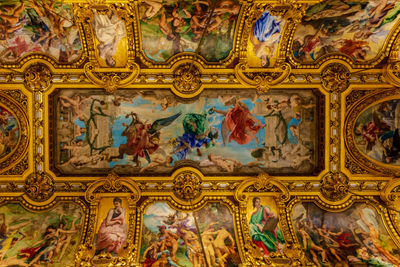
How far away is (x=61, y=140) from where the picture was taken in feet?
28.6

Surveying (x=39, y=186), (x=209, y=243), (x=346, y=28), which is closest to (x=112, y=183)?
(x=39, y=186)

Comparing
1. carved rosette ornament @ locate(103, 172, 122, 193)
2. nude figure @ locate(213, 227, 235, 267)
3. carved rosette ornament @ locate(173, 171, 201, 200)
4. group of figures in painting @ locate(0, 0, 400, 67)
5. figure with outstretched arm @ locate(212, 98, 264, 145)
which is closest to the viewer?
nude figure @ locate(213, 227, 235, 267)

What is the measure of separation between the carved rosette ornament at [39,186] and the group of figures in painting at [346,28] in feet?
28.2

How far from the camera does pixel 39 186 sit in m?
8.37

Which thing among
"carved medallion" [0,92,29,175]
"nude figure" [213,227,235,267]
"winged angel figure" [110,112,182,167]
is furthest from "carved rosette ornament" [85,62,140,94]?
"nude figure" [213,227,235,267]

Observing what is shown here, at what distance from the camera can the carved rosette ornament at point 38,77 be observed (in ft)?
27.3

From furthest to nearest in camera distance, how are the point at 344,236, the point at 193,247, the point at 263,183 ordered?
1. the point at 263,183
2. the point at 344,236
3. the point at 193,247

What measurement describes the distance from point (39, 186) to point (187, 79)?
218 inches

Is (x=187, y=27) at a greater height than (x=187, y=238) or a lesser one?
greater

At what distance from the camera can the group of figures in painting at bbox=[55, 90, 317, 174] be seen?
8.71 m

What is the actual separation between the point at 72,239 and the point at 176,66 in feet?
19.3

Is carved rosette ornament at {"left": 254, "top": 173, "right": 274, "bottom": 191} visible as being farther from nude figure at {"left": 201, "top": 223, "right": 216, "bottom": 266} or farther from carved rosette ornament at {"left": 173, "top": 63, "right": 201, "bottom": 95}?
carved rosette ornament at {"left": 173, "top": 63, "right": 201, "bottom": 95}

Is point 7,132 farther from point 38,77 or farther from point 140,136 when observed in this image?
point 140,136

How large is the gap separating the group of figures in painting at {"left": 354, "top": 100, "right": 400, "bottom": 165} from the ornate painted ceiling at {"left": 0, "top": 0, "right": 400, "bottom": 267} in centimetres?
4
